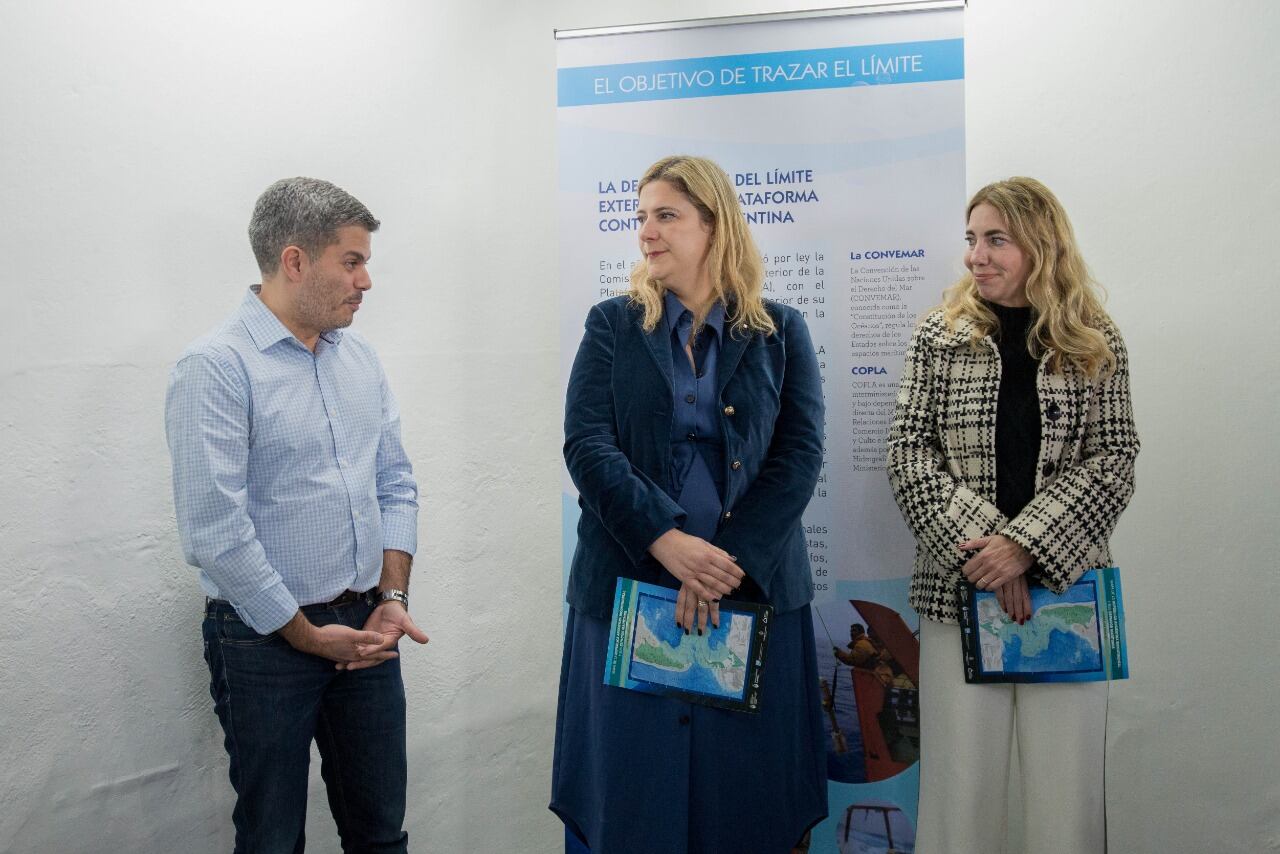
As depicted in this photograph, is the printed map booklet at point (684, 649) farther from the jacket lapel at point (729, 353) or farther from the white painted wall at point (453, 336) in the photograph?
the white painted wall at point (453, 336)

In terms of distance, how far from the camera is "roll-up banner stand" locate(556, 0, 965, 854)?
105 inches

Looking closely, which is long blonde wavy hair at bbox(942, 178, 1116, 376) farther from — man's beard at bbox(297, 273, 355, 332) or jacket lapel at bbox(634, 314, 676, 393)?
man's beard at bbox(297, 273, 355, 332)

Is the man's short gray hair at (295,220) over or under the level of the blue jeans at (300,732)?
over

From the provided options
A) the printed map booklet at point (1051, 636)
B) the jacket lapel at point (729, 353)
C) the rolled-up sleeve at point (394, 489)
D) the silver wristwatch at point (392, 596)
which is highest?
the jacket lapel at point (729, 353)

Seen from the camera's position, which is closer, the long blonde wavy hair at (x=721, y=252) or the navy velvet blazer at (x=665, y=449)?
the navy velvet blazer at (x=665, y=449)

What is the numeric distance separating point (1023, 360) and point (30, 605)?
239 cm

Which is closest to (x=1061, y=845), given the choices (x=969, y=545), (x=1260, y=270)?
(x=969, y=545)

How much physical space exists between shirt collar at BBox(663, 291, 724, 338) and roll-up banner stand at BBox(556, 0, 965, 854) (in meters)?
0.44

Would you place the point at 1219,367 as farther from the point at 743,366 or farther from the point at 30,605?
the point at 30,605

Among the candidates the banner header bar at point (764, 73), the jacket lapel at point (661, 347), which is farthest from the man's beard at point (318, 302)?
the banner header bar at point (764, 73)

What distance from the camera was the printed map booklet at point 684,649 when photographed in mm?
2184

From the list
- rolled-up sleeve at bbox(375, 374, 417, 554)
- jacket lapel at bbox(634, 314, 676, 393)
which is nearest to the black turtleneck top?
jacket lapel at bbox(634, 314, 676, 393)

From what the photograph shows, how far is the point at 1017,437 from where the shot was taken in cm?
238

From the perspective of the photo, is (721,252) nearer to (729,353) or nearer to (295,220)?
(729,353)
